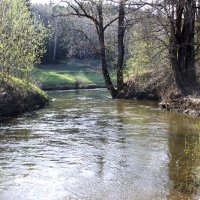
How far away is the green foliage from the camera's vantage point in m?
24.6

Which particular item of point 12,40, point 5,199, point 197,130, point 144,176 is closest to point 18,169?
point 5,199

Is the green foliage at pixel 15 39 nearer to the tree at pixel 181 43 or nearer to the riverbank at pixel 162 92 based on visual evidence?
the tree at pixel 181 43

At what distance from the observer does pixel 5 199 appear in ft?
30.3

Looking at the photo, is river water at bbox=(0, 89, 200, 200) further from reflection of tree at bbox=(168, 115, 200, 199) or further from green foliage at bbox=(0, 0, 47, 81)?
green foliage at bbox=(0, 0, 47, 81)

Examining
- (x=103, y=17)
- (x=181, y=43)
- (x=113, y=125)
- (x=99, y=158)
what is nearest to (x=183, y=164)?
(x=99, y=158)

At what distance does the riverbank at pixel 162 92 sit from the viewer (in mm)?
24297

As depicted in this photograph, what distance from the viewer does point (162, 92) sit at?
30734 mm

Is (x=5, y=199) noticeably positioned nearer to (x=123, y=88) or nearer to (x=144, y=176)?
(x=144, y=176)

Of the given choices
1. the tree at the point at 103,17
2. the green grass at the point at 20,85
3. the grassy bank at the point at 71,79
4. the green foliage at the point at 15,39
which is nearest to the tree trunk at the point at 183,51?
the tree at the point at 103,17

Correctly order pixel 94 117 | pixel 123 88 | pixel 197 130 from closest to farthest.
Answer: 1. pixel 197 130
2. pixel 94 117
3. pixel 123 88

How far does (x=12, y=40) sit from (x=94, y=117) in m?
7.38

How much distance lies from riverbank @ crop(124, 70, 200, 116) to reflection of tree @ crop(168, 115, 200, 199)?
6.11 m

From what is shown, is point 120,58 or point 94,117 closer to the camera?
point 94,117

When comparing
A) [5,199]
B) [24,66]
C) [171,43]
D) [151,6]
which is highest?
[151,6]
